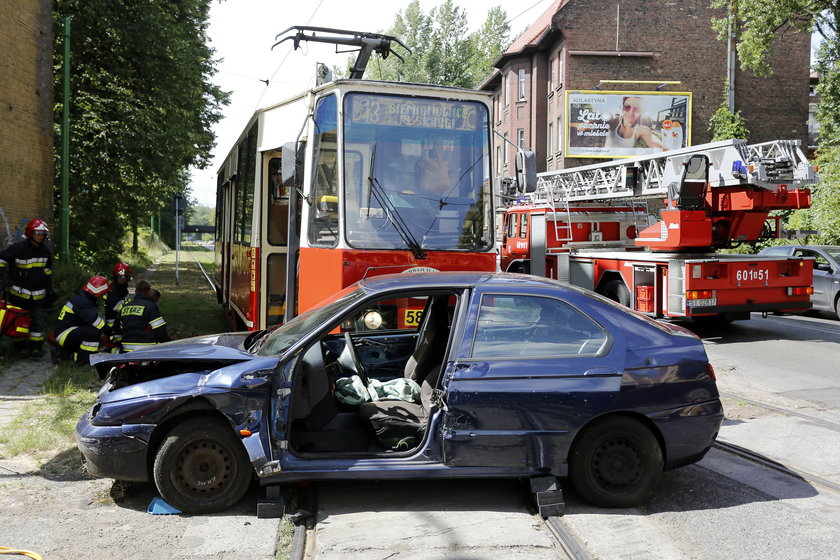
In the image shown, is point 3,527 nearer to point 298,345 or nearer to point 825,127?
point 298,345

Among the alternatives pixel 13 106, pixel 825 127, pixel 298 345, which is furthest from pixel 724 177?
pixel 825 127

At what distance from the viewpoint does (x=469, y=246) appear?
782 centimetres

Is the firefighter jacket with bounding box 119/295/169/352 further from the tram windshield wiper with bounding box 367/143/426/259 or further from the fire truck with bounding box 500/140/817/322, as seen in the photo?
the fire truck with bounding box 500/140/817/322

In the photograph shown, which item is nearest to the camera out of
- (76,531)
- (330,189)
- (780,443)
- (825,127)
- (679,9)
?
(76,531)

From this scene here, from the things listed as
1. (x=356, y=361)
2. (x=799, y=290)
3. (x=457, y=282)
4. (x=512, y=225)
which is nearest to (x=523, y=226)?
(x=512, y=225)

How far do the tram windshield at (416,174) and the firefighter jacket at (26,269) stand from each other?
16.4 feet

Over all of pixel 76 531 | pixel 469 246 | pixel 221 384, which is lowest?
pixel 76 531

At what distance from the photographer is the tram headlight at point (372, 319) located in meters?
6.96

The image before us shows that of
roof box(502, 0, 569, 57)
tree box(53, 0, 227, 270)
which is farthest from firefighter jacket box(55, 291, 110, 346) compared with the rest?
roof box(502, 0, 569, 57)

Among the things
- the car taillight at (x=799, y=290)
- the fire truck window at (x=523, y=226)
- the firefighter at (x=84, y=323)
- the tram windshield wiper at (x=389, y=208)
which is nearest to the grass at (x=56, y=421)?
the firefighter at (x=84, y=323)

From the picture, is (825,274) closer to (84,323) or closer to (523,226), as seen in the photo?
(523,226)

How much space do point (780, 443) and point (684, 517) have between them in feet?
7.22

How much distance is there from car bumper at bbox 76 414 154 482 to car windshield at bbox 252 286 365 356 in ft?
2.91

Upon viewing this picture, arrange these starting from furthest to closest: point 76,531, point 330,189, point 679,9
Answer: point 679,9
point 330,189
point 76,531
